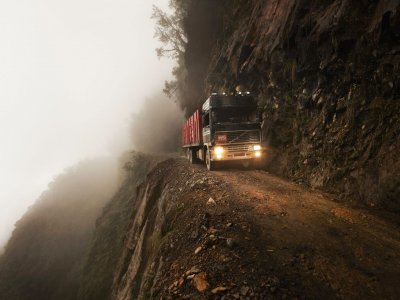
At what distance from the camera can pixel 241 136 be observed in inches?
531

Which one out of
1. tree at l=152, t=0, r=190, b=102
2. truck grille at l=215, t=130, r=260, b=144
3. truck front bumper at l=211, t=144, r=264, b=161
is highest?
tree at l=152, t=0, r=190, b=102

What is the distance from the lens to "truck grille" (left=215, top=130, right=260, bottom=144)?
44.1 ft

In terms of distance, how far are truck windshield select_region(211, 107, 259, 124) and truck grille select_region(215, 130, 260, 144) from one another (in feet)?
2.15

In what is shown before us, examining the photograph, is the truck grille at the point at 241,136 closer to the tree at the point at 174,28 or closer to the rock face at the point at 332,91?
the rock face at the point at 332,91

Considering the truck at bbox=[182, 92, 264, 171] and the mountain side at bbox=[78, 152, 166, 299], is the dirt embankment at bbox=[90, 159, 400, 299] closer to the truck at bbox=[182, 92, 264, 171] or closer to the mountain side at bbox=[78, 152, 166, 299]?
the truck at bbox=[182, 92, 264, 171]

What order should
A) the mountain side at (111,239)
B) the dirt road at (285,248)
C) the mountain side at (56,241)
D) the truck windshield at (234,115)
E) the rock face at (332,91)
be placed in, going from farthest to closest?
1. the mountain side at (56,241)
2. the mountain side at (111,239)
3. the truck windshield at (234,115)
4. the rock face at (332,91)
5. the dirt road at (285,248)

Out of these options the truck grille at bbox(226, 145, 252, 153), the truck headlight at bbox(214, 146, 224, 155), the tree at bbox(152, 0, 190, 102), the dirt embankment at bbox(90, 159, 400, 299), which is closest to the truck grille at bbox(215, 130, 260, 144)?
the truck grille at bbox(226, 145, 252, 153)

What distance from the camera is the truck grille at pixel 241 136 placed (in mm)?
13430

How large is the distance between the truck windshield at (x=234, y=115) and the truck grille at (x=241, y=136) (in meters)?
0.66

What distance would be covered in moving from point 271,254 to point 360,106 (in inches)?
248

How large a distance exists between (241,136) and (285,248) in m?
8.42

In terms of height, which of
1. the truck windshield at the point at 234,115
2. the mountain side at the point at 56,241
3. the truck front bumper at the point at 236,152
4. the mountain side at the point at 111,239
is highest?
the truck windshield at the point at 234,115

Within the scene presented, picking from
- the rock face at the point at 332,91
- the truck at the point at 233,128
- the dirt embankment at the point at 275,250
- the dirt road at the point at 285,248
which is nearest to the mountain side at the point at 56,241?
the truck at the point at 233,128

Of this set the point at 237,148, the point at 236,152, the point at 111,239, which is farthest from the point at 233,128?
the point at 111,239
